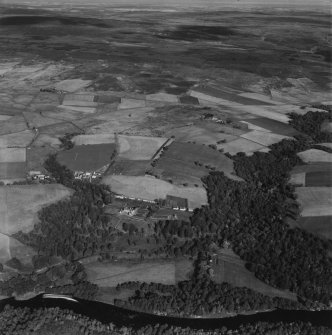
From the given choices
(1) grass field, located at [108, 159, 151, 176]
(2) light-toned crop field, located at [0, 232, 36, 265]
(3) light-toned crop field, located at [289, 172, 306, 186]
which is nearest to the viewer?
(2) light-toned crop field, located at [0, 232, 36, 265]

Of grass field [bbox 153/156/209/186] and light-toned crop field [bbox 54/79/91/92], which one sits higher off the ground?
light-toned crop field [bbox 54/79/91/92]

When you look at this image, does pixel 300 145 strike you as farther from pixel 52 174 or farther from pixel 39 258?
pixel 39 258

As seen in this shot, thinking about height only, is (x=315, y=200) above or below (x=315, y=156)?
below

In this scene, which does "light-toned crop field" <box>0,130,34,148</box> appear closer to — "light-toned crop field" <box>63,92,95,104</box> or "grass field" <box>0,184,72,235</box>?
"grass field" <box>0,184,72,235</box>

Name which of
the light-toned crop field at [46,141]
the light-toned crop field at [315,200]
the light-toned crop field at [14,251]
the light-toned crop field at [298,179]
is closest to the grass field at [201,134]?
the light-toned crop field at [298,179]

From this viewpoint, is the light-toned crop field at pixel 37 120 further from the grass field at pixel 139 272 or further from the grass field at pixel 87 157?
the grass field at pixel 139 272

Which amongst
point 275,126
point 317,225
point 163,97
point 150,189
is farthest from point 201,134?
point 317,225

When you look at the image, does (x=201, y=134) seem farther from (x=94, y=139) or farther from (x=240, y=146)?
(x=94, y=139)

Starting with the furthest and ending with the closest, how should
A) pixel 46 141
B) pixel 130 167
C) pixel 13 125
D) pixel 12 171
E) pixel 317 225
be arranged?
pixel 13 125 → pixel 46 141 → pixel 130 167 → pixel 12 171 → pixel 317 225

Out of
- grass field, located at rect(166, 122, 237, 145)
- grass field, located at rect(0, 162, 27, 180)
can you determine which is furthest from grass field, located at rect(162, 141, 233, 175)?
grass field, located at rect(0, 162, 27, 180)
